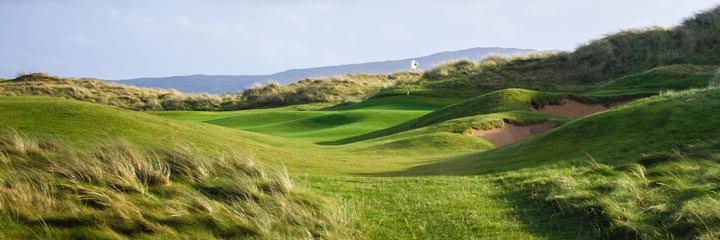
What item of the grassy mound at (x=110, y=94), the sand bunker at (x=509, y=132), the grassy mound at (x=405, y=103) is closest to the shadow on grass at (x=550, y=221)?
the sand bunker at (x=509, y=132)

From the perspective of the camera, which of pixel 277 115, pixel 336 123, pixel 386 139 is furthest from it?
pixel 277 115

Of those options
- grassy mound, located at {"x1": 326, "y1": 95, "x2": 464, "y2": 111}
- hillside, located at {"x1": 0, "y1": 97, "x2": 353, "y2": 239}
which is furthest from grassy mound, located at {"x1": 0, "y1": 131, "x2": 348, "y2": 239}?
grassy mound, located at {"x1": 326, "y1": 95, "x2": 464, "y2": 111}

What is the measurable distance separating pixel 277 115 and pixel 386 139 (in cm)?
2197

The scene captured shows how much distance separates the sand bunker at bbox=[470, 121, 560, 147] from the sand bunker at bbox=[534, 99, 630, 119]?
528 centimetres

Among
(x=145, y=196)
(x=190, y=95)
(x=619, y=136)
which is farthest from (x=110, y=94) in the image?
(x=145, y=196)

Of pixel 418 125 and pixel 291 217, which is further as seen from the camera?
pixel 418 125

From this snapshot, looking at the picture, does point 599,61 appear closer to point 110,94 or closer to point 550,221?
point 110,94

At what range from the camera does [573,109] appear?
39250mm

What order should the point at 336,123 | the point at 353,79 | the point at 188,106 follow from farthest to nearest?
the point at 353,79 < the point at 188,106 < the point at 336,123

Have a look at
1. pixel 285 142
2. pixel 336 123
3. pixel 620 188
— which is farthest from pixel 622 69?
pixel 620 188

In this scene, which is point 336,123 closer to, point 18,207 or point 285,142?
point 285,142

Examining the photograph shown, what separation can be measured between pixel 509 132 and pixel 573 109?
8.63 meters

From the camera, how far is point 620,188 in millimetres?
11688

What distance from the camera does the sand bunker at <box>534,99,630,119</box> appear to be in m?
38.7
